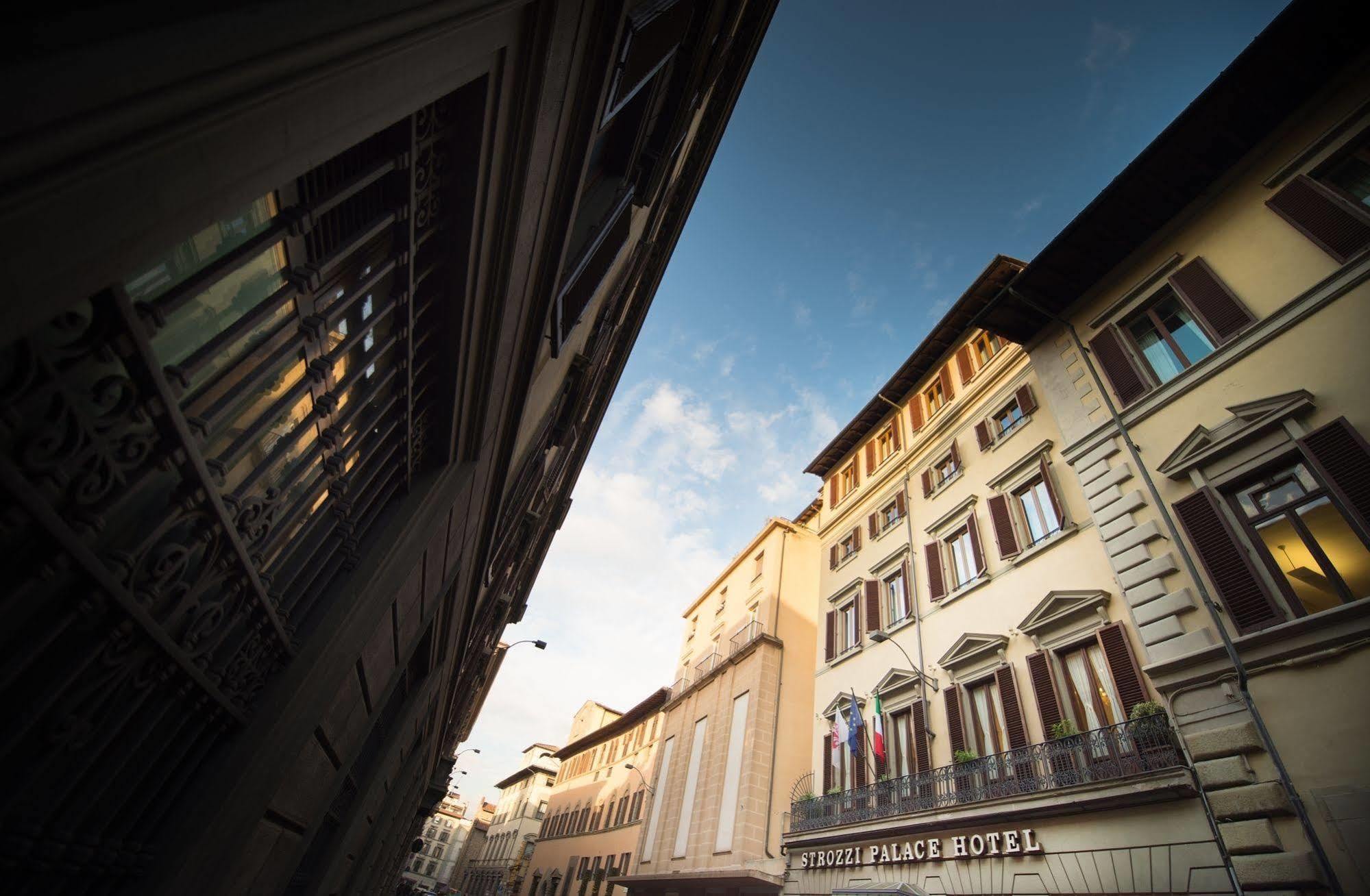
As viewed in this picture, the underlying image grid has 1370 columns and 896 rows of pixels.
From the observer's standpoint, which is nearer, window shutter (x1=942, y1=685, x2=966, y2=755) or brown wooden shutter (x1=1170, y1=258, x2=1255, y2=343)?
brown wooden shutter (x1=1170, y1=258, x2=1255, y2=343)

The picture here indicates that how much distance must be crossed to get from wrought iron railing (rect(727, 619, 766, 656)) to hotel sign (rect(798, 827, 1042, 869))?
890 centimetres

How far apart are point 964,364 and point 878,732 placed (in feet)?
34.2

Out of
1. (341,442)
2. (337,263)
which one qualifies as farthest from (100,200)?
(341,442)

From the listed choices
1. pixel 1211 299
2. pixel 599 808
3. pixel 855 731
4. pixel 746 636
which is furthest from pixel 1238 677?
pixel 599 808

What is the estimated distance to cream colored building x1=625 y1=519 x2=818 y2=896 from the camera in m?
18.2

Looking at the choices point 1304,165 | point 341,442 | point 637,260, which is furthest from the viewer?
point 637,260

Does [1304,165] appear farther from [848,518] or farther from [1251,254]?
[848,518]

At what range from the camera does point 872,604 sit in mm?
16766

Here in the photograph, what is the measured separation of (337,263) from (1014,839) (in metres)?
Answer: 12.2

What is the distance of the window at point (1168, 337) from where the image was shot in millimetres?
9703

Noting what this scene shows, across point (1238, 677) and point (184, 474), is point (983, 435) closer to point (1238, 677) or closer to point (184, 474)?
point (1238, 677)

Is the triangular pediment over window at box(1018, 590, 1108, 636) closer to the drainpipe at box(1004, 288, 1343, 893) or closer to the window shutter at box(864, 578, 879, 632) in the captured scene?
the drainpipe at box(1004, 288, 1343, 893)

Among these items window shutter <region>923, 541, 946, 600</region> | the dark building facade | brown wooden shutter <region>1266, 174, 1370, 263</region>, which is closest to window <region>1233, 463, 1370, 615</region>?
brown wooden shutter <region>1266, 174, 1370, 263</region>

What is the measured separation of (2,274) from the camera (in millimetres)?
1135
